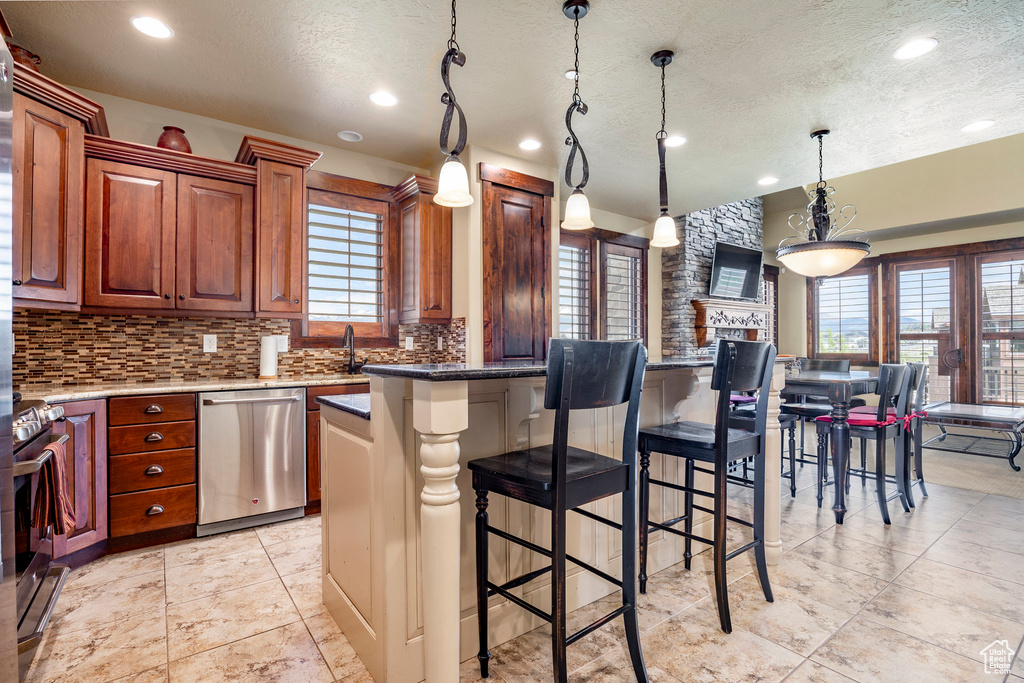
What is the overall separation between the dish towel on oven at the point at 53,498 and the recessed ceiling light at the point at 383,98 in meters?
2.41

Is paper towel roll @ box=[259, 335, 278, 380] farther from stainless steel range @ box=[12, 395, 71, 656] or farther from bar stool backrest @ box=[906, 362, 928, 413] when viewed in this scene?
bar stool backrest @ box=[906, 362, 928, 413]

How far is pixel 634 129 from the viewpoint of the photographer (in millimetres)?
3559

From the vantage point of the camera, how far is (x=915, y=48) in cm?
260

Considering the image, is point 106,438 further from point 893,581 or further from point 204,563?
point 893,581

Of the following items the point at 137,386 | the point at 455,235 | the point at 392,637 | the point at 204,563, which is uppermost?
the point at 455,235

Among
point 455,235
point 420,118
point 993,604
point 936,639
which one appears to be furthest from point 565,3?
point 993,604

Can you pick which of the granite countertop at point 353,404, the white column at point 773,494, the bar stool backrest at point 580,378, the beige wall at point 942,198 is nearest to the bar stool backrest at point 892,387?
the white column at point 773,494

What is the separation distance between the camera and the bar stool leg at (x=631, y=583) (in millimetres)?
1565

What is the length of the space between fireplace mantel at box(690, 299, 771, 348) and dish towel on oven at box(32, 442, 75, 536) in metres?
5.74

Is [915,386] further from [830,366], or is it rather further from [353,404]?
[353,404]

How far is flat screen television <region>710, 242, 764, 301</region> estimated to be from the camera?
20.0 ft

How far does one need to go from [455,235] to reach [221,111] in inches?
69.5

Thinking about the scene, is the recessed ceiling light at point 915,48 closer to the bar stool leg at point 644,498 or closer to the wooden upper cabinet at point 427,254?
the bar stool leg at point 644,498

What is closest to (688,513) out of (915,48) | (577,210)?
(577,210)
